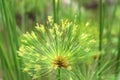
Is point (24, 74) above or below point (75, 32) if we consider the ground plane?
below

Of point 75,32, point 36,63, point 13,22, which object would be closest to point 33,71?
point 36,63

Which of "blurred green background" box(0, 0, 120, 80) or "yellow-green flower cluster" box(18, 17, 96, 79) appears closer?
"yellow-green flower cluster" box(18, 17, 96, 79)

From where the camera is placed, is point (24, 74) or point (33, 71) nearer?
point (33, 71)

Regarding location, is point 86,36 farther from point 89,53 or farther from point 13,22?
point 13,22

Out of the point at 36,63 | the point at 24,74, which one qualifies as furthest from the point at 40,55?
the point at 24,74

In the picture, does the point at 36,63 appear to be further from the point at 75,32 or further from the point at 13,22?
the point at 13,22

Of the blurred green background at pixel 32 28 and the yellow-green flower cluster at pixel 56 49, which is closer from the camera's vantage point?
the yellow-green flower cluster at pixel 56 49

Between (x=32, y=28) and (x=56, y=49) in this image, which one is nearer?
(x=56, y=49)
